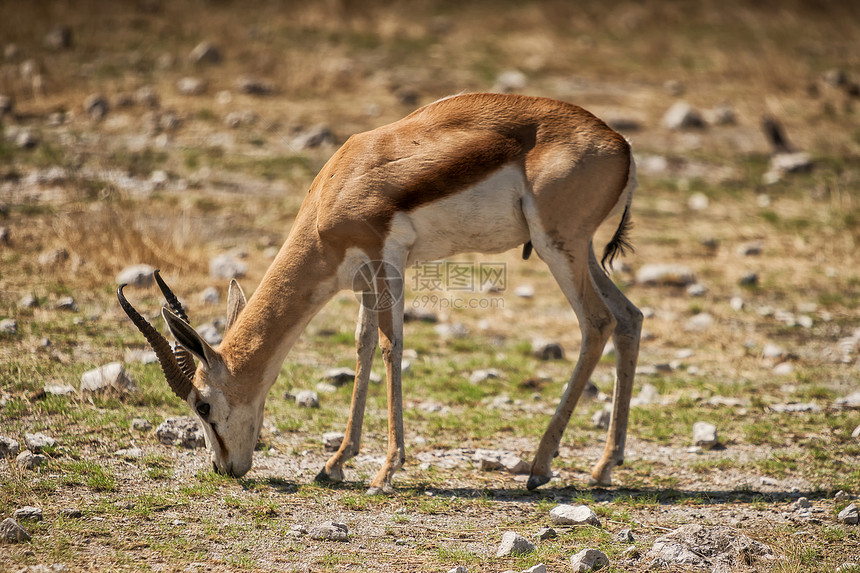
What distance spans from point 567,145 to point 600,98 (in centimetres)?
1160

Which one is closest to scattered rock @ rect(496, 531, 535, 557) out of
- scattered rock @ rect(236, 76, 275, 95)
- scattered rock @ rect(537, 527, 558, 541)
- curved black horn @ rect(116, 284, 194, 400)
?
scattered rock @ rect(537, 527, 558, 541)

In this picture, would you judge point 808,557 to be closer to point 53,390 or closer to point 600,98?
point 53,390

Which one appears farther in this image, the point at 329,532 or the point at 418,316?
the point at 418,316

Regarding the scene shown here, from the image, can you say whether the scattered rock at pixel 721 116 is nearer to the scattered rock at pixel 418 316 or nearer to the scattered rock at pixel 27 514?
the scattered rock at pixel 418 316

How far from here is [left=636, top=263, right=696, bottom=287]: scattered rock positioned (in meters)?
10.4

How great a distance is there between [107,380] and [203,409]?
1.52m

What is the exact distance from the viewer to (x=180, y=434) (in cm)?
608

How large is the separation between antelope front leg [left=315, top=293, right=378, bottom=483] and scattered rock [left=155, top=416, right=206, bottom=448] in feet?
3.20

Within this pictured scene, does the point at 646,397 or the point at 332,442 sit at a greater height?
the point at 332,442

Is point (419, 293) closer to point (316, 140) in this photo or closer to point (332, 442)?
point (332, 442)

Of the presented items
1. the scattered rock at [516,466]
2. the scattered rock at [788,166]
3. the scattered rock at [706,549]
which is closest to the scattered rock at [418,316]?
the scattered rock at [516,466]

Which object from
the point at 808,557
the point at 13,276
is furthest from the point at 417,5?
the point at 808,557

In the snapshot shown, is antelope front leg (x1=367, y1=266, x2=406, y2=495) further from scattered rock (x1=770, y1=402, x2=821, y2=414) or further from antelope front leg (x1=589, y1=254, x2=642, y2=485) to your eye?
scattered rock (x1=770, y1=402, x2=821, y2=414)

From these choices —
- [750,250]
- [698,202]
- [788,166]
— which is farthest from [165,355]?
[788,166]
